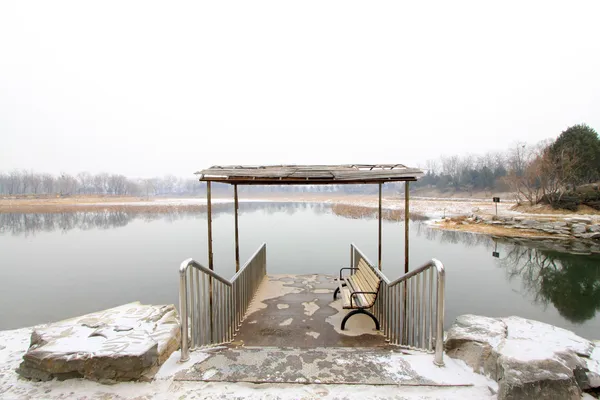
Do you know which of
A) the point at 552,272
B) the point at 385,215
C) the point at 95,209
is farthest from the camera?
the point at 95,209

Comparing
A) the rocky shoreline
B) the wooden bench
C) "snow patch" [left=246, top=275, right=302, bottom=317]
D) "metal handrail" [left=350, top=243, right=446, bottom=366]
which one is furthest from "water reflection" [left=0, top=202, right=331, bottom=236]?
the rocky shoreline

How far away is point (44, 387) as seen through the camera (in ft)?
7.98

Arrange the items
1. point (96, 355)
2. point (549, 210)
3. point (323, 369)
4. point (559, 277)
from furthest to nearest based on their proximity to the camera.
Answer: point (549, 210)
point (559, 277)
point (323, 369)
point (96, 355)

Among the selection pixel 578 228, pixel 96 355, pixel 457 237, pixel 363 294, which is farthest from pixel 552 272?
pixel 96 355

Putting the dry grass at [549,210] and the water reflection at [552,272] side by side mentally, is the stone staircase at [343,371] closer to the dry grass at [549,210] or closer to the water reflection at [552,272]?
the water reflection at [552,272]

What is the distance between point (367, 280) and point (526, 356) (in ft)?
8.49

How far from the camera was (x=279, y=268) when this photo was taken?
997cm

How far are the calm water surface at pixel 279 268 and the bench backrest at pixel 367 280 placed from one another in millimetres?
2231

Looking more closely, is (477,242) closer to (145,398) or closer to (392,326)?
(392,326)

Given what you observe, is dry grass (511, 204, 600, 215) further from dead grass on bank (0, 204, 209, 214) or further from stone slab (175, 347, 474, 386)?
dead grass on bank (0, 204, 209, 214)

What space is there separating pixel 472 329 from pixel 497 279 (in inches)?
263

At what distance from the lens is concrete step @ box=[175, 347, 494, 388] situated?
243 cm

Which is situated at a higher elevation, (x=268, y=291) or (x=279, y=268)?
(x=268, y=291)

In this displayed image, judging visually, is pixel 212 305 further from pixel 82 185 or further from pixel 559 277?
pixel 82 185
